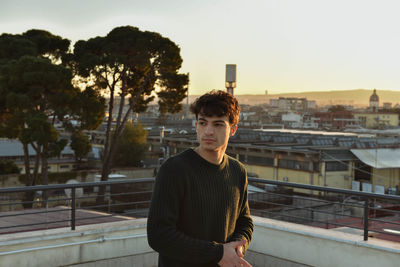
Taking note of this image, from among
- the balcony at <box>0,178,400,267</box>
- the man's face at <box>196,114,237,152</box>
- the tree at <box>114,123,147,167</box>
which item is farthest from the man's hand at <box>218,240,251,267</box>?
the tree at <box>114,123,147,167</box>

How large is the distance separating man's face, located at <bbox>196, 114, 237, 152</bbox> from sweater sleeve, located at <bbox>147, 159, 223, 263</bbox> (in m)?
0.18

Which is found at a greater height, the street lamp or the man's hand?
the street lamp

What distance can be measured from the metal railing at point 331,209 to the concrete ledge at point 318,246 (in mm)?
133

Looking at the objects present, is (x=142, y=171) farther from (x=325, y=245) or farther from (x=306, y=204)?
(x=325, y=245)

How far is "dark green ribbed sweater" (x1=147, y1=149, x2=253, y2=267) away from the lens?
6.39 ft

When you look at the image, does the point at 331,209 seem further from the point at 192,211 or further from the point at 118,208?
the point at 192,211

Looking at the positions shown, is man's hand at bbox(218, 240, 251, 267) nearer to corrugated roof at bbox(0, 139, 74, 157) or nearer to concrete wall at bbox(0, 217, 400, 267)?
concrete wall at bbox(0, 217, 400, 267)

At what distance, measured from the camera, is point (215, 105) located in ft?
6.82

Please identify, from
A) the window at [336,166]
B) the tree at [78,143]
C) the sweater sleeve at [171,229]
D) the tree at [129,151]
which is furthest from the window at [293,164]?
the sweater sleeve at [171,229]

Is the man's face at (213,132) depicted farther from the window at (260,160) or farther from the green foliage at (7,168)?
the window at (260,160)

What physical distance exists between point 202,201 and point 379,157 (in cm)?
4120

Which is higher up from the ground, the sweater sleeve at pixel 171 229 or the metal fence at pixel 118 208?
the sweater sleeve at pixel 171 229

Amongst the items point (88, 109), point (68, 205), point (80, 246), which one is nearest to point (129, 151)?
point (88, 109)

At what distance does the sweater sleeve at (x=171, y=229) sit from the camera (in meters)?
1.94
